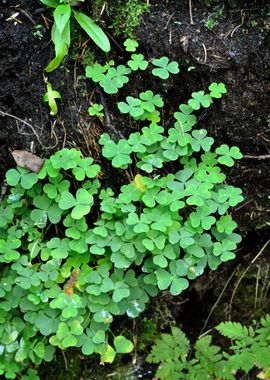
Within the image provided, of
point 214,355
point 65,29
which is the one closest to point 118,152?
point 65,29

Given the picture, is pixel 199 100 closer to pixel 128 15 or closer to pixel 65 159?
pixel 128 15

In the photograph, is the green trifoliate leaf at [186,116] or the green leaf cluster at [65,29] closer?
the green leaf cluster at [65,29]

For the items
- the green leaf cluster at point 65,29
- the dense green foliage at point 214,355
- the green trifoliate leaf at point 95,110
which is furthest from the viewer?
the dense green foliage at point 214,355

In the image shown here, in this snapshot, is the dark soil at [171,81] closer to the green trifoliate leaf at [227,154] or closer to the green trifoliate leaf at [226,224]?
the green trifoliate leaf at [227,154]

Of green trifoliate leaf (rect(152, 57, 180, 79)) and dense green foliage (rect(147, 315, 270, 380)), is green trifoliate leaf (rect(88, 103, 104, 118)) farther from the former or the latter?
dense green foliage (rect(147, 315, 270, 380))

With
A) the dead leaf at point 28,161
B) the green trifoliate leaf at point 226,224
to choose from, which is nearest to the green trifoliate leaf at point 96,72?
the dead leaf at point 28,161

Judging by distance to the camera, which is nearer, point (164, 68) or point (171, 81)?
point (164, 68)
